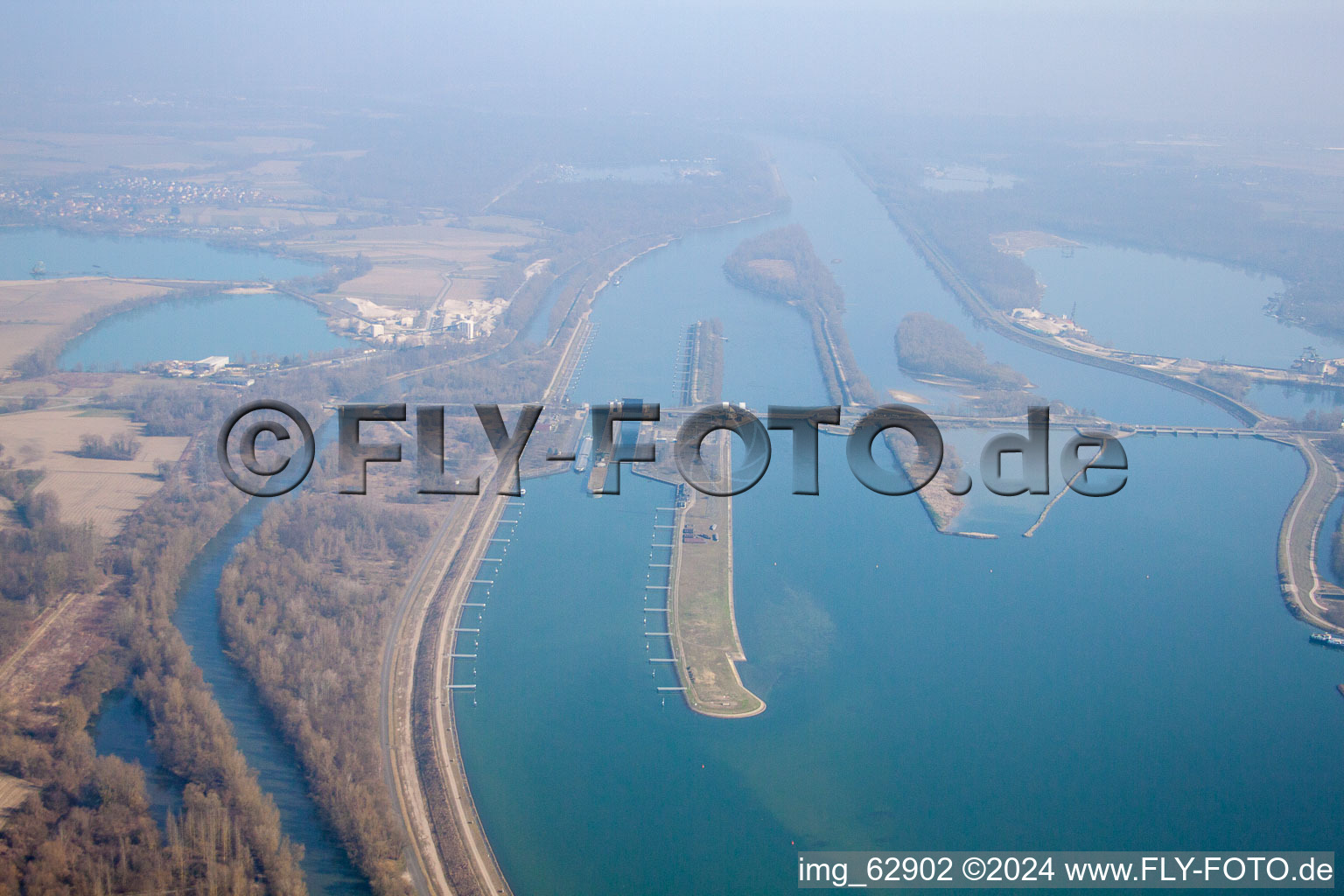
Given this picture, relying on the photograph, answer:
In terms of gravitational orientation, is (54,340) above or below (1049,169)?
below

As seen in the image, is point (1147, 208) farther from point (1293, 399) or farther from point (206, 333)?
point (206, 333)

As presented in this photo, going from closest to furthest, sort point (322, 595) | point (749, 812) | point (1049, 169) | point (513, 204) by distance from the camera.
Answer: point (749, 812), point (322, 595), point (513, 204), point (1049, 169)

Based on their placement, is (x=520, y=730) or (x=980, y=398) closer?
(x=520, y=730)

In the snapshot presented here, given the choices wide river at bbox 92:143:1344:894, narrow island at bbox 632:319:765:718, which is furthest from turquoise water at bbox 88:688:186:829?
narrow island at bbox 632:319:765:718

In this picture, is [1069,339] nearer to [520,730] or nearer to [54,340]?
[520,730]

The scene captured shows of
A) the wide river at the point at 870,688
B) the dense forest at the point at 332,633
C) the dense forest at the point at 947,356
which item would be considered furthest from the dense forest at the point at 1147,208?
the dense forest at the point at 332,633

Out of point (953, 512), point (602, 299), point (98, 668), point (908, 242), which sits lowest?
point (98, 668)

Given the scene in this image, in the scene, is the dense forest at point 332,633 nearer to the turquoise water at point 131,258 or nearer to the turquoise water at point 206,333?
the turquoise water at point 206,333

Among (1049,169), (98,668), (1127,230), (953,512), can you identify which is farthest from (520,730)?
(1049,169)
